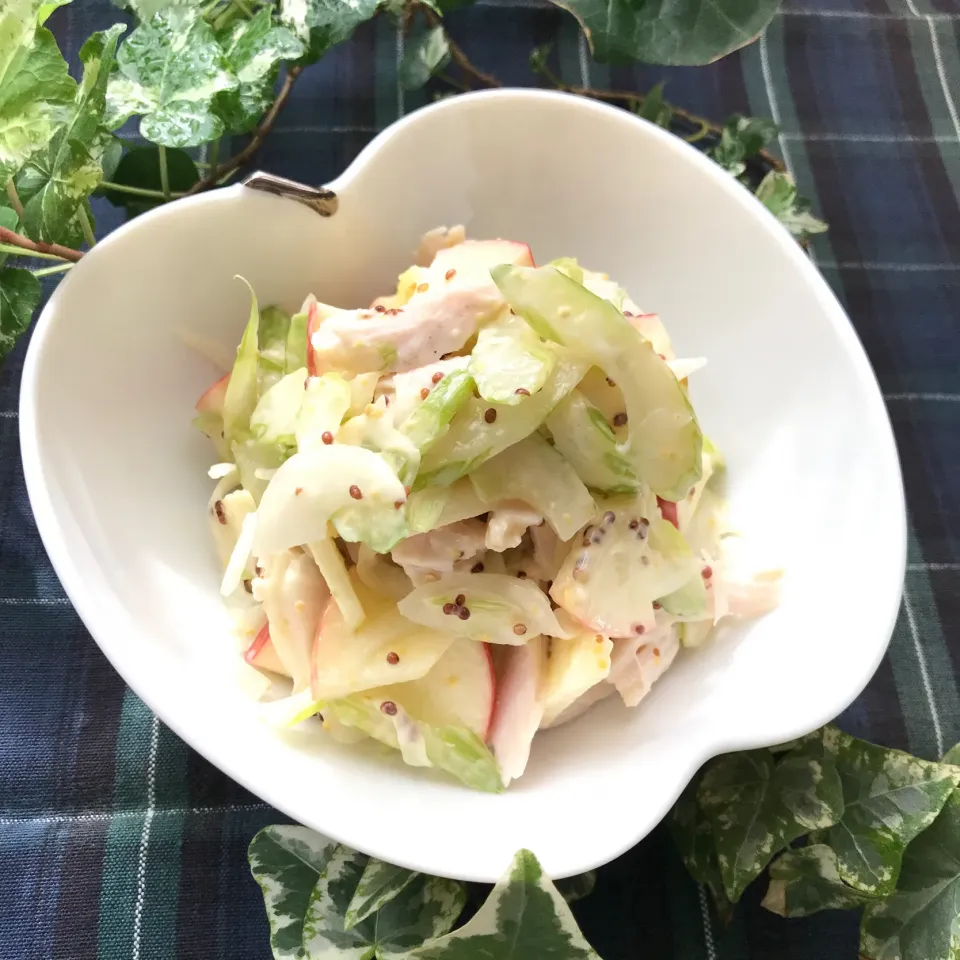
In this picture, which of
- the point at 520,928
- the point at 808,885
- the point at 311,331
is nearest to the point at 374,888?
the point at 520,928

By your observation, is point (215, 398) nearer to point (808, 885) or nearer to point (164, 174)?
point (164, 174)

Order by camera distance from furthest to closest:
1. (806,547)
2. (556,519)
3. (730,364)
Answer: (730,364)
(806,547)
(556,519)

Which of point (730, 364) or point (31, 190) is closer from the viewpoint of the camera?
point (31, 190)

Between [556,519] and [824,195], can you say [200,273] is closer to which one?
[556,519]

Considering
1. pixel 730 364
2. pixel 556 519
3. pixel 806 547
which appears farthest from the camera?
pixel 730 364

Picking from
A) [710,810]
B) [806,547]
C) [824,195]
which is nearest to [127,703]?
[710,810]
